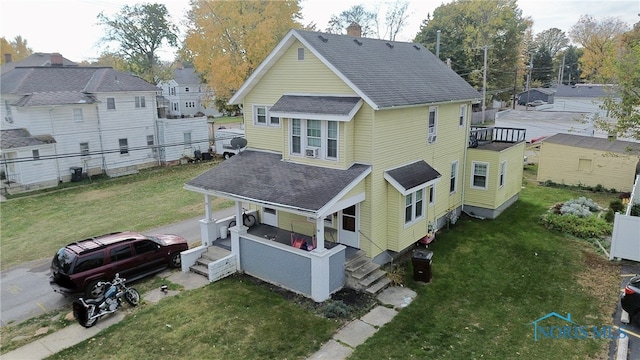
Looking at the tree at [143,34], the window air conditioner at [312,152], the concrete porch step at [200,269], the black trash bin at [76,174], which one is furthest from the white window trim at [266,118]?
the tree at [143,34]

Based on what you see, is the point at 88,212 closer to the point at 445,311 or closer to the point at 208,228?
the point at 208,228

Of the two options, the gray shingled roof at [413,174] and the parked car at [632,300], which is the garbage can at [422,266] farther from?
the parked car at [632,300]

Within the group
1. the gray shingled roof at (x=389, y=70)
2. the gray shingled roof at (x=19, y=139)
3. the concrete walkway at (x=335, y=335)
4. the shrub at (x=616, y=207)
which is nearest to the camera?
the concrete walkway at (x=335, y=335)

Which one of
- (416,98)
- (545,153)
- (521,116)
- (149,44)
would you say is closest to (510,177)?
(545,153)

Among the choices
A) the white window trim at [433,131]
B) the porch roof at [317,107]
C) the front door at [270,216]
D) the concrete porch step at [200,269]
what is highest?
the porch roof at [317,107]

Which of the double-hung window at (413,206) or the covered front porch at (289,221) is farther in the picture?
the double-hung window at (413,206)

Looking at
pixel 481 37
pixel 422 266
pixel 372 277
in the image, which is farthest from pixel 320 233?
pixel 481 37

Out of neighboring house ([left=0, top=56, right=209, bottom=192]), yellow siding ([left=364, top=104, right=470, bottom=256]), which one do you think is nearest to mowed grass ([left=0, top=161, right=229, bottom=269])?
neighboring house ([left=0, top=56, right=209, bottom=192])
